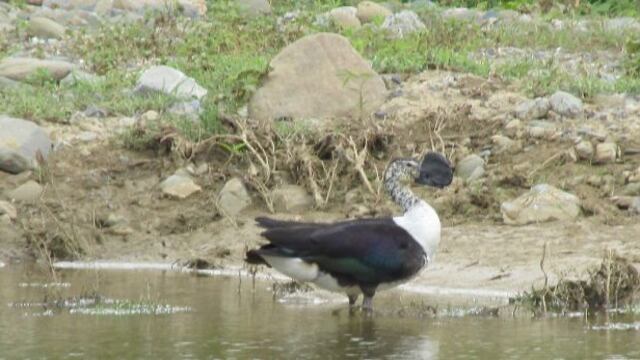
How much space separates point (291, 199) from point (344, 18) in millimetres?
5225

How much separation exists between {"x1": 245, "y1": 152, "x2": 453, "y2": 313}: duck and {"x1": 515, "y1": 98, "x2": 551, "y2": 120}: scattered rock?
3.09m

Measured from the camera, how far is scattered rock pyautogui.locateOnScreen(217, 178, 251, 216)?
1295 cm

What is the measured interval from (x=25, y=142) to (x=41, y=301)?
9.59 feet

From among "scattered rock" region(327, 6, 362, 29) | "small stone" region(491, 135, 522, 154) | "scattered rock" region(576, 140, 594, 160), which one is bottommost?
"scattered rock" region(576, 140, 594, 160)

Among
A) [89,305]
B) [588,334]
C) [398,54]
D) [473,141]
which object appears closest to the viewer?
[588,334]

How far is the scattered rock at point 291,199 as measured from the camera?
42.3 feet

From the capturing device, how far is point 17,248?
41.6ft

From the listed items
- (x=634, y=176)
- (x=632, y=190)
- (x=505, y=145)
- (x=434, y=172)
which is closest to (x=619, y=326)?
(x=434, y=172)

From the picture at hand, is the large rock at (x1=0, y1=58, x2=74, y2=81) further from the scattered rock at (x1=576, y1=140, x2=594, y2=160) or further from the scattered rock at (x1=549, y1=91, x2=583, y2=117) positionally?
the scattered rock at (x1=576, y1=140, x2=594, y2=160)

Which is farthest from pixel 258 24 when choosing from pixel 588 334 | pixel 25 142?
pixel 588 334

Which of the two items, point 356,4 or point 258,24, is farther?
point 356,4

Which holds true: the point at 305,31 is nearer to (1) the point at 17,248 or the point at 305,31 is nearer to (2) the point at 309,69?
(2) the point at 309,69

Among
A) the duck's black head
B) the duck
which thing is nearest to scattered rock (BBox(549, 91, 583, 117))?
the duck's black head

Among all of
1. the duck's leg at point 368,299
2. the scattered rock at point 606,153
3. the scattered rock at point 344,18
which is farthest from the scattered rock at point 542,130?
the scattered rock at point 344,18
